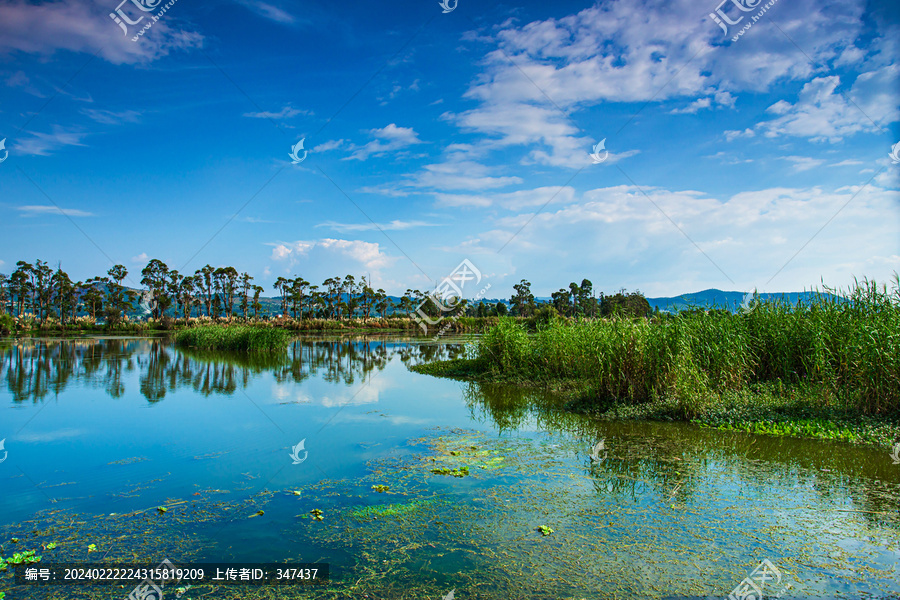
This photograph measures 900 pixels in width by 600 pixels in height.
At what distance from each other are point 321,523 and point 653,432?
19.0ft

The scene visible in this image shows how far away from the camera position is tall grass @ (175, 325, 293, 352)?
2612 cm

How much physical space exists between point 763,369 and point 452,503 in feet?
27.6

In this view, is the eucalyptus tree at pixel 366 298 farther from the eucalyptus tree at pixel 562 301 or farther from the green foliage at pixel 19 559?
the green foliage at pixel 19 559

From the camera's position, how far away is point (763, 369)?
1031cm

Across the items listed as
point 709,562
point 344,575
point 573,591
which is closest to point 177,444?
point 344,575

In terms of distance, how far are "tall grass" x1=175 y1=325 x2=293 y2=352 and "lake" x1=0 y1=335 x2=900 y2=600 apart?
1608 centimetres

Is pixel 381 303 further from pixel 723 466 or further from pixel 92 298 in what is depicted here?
pixel 723 466

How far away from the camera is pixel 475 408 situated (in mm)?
10625

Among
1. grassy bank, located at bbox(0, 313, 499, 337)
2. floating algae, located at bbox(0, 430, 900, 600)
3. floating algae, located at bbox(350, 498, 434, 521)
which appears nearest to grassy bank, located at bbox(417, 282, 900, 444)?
floating algae, located at bbox(0, 430, 900, 600)

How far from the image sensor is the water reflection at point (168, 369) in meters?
12.9

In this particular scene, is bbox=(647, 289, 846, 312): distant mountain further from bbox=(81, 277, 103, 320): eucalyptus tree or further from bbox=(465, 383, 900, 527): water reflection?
bbox=(81, 277, 103, 320): eucalyptus tree

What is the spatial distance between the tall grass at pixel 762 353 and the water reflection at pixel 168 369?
835 centimetres

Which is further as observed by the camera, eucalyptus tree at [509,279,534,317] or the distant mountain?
eucalyptus tree at [509,279,534,317]

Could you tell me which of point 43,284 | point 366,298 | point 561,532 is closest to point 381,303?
point 366,298
